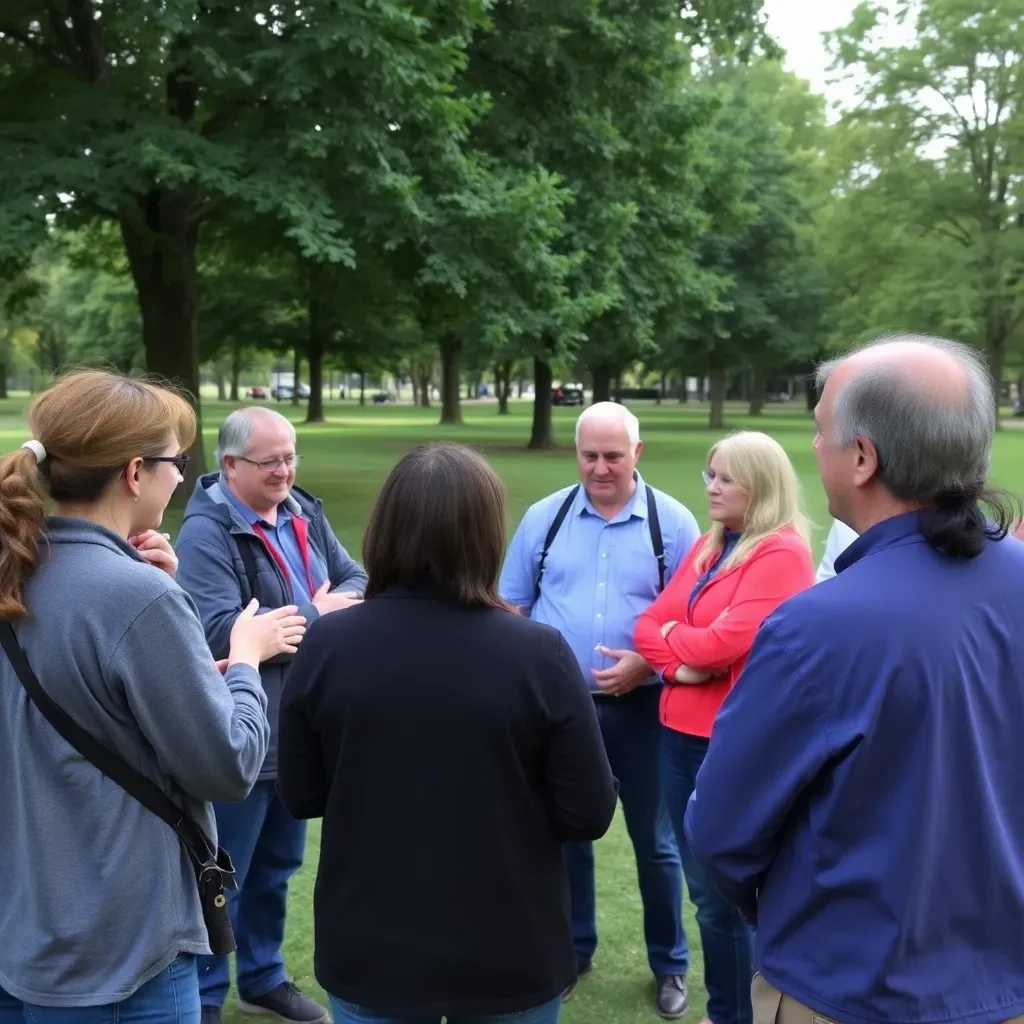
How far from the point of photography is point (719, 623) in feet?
11.1

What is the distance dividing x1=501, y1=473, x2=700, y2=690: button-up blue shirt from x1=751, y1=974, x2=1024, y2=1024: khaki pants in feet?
6.21

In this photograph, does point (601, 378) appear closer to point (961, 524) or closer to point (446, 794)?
point (446, 794)

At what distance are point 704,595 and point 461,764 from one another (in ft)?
5.12

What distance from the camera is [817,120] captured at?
50.6m

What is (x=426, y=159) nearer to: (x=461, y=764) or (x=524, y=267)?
(x=524, y=267)

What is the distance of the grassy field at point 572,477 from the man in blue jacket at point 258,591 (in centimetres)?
24

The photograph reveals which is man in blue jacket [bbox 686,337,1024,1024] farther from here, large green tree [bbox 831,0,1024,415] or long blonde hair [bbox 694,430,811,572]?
large green tree [bbox 831,0,1024,415]

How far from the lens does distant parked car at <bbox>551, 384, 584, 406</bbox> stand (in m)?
82.1

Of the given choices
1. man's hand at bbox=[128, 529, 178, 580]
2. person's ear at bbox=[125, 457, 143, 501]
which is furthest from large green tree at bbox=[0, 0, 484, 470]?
person's ear at bbox=[125, 457, 143, 501]

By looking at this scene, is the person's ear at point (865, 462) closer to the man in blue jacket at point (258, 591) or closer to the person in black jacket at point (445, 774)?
the person in black jacket at point (445, 774)

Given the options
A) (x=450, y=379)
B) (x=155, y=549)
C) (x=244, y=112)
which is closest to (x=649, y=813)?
(x=155, y=549)

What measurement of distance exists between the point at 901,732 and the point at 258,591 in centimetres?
234

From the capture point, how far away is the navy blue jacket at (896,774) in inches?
69.7

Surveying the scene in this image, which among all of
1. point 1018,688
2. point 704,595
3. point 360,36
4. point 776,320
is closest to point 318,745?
point 1018,688
